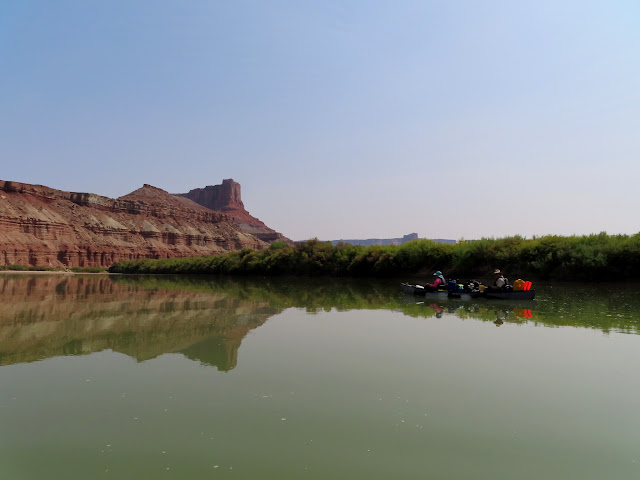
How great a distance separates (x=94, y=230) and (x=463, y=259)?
8777 centimetres

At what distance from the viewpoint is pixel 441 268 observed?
4212 centimetres

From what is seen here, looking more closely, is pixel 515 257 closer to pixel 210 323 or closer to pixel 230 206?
→ pixel 210 323

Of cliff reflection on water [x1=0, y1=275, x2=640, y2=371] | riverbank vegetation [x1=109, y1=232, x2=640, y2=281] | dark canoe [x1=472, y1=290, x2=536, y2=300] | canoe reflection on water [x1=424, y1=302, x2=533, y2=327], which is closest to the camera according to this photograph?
cliff reflection on water [x1=0, y1=275, x2=640, y2=371]

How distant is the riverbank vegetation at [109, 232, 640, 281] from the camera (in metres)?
31.7

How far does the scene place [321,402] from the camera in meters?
6.86

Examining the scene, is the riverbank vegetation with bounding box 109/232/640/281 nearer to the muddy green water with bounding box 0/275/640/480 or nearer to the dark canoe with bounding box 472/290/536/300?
the dark canoe with bounding box 472/290/536/300

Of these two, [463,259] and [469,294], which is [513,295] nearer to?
[469,294]

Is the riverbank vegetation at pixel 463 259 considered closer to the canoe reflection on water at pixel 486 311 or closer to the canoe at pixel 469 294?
the canoe at pixel 469 294

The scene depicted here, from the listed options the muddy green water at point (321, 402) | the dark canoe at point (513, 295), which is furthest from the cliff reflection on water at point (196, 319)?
the dark canoe at point (513, 295)

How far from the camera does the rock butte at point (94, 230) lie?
3273 inches

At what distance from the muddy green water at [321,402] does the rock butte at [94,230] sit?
83658mm

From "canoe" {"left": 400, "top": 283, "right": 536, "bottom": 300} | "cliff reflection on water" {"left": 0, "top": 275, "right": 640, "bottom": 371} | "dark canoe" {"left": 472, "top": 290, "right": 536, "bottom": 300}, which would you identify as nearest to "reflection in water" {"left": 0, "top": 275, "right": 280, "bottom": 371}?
"cliff reflection on water" {"left": 0, "top": 275, "right": 640, "bottom": 371}

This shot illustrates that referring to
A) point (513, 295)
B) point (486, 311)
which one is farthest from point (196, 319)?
point (513, 295)

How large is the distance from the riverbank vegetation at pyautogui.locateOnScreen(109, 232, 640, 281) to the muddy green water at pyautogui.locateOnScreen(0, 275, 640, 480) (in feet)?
70.0
